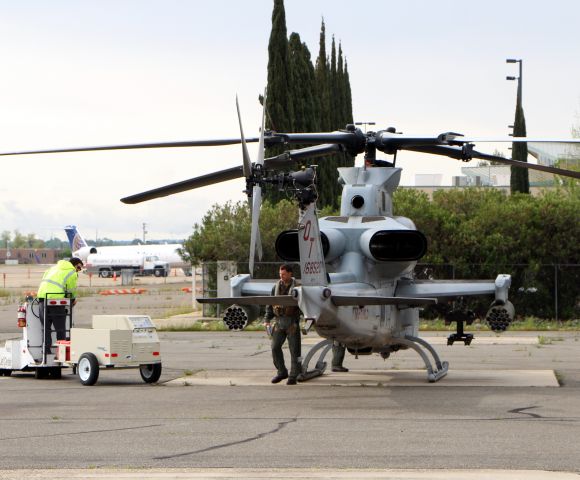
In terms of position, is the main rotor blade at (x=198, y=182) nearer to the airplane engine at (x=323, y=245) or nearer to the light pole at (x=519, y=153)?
the airplane engine at (x=323, y=245)

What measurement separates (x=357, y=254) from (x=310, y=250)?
191 cm

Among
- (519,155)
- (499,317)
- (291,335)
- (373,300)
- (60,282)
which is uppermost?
(519,155)

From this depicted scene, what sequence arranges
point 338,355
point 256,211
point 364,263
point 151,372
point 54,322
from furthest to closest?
point 338,355 < point 54,322 < point 151,372 < point 364,263 < point 256,211

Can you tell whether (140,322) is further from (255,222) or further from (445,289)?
(255,222)

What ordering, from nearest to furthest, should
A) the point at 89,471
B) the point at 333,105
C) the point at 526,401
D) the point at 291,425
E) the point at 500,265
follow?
the point at 89,471, the point at 291,425, the point at 526,401, the point at 500,265, the point at 333,105

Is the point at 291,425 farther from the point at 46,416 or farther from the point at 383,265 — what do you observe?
the point at 383,265

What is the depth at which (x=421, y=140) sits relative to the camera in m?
17.2

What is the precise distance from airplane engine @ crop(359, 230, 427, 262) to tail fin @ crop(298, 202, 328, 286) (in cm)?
149

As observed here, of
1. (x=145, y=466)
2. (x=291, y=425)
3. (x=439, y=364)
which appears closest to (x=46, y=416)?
(x=291, y=425)

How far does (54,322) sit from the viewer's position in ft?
65.5

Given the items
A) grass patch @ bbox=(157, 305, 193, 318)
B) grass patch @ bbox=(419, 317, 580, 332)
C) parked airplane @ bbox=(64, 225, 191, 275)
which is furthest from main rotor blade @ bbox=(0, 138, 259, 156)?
parked airplane @ bbox=(64, 225, 191, 275)

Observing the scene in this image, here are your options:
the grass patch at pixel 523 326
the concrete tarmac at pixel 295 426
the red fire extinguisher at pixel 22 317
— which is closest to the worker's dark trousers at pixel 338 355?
the concrete tarmac at pixel 295 426

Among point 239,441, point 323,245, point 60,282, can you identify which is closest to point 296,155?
point 323,245

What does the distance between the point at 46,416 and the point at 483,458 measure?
6.25 meters
